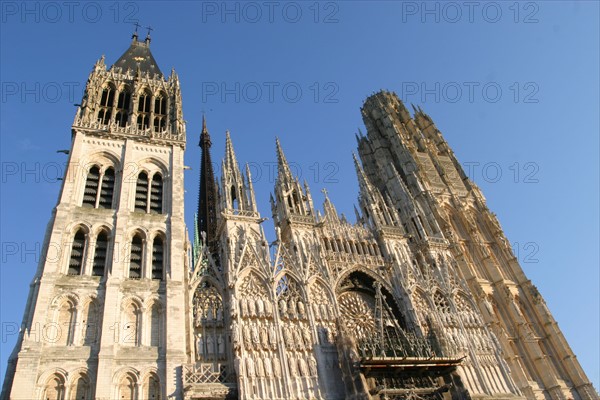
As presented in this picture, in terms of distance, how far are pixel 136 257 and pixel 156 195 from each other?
445cm

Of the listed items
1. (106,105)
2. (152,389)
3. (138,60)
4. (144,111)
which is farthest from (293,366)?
(138,60)

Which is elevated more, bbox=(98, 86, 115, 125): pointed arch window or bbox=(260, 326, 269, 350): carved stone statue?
bbox=(98, 86, 115, 125): pointed arch window

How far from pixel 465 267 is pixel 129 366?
23.8 meters

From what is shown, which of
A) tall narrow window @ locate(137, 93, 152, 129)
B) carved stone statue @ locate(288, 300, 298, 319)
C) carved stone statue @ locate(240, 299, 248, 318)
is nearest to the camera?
carved stone statue @ locate(240, 299, 248, 318)

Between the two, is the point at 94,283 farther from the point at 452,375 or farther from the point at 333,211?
the point at 452,375

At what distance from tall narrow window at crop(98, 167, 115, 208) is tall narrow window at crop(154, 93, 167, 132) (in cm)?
467

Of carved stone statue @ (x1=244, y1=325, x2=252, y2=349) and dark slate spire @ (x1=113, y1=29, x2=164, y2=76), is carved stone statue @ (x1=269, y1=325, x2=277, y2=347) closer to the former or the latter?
carved stone statue @ (x1=244, y1=325, x2=252, y2=349)

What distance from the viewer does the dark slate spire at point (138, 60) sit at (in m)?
33.8

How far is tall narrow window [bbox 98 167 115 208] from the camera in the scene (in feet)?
81.0

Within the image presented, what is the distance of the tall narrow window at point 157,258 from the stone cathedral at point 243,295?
6cm

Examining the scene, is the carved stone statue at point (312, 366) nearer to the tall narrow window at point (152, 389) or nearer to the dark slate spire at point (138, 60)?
the tall narrow window at point (152, 389)

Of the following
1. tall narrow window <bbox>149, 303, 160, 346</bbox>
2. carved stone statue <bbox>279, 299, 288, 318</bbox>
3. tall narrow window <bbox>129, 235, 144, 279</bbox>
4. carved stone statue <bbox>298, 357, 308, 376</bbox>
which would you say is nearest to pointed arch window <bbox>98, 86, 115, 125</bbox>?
tall narrow window <bbox>129, 235, 144, 279</bbox>

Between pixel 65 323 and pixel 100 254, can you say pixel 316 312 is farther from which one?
pixel 65 323

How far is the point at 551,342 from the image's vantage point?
32281 millimetres
